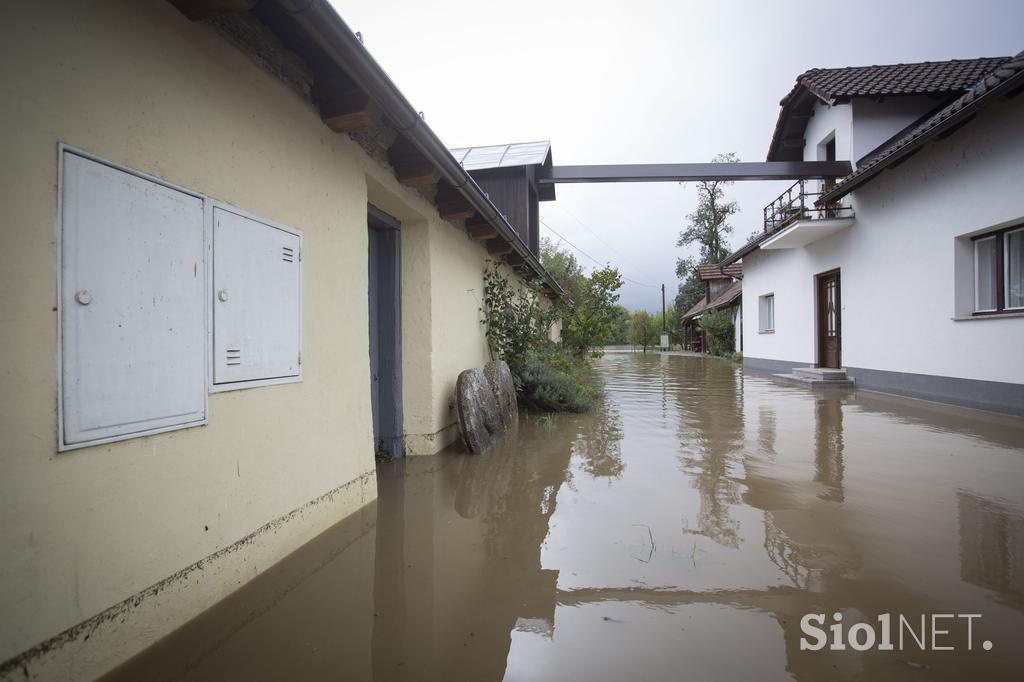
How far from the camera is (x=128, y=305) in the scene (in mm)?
1788

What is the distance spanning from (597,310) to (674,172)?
5.80 m

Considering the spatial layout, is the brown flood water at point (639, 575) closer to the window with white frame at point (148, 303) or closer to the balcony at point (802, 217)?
the window with white frame at point (148, 303)

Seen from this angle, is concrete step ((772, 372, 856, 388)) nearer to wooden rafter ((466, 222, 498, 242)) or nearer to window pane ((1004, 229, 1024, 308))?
window pane ((1004, 229, 1024, 308))

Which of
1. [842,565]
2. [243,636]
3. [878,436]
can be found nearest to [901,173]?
[878,436]

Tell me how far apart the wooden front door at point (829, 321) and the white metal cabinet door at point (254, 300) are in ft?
39.3

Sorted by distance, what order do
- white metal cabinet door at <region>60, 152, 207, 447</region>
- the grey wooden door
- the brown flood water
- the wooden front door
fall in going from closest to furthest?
white metal cabinet door at <region>60, 152, 207, 447</region> < the brown flood water < the grey wooden door < the wooden front door

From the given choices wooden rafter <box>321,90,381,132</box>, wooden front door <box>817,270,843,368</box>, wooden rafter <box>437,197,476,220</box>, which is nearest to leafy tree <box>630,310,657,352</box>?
wooden front door <box>817,270,843,368</box>

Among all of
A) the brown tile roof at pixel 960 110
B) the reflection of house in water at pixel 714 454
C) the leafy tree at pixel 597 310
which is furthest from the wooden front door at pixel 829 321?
the leafy tree at pixel 597 310

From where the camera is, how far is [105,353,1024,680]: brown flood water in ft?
5.84

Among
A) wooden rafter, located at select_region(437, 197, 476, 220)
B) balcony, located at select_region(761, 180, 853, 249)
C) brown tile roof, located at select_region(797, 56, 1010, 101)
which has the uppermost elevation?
brown tile roof, located at select_region(797, 56, 1010, 101)

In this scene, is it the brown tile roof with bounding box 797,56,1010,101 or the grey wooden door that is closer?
the grey wooden door

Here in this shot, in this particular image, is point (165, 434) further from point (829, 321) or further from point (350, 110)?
point (829, 321)

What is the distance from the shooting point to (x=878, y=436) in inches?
215

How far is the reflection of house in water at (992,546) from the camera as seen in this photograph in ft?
7.39
